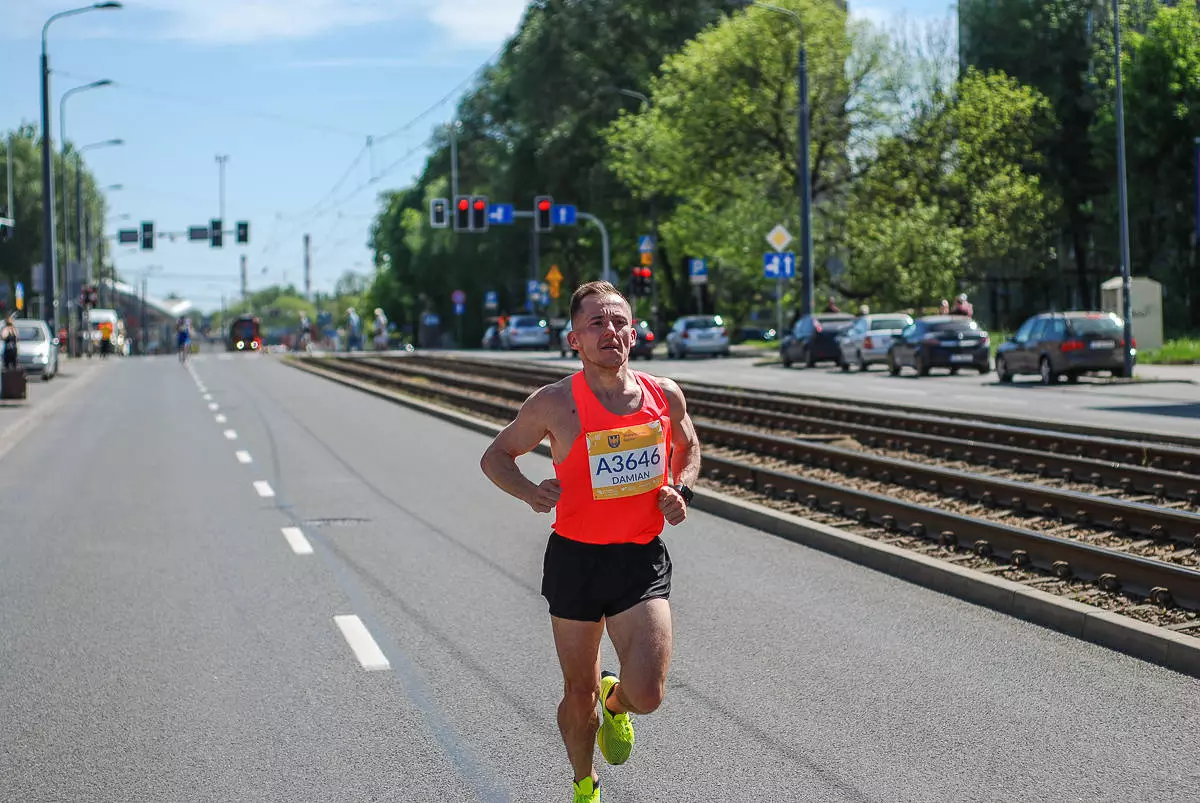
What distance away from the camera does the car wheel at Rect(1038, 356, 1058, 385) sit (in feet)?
101

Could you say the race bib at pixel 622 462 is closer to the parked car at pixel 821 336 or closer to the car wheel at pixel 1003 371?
the car wheel at pixel 1003 371

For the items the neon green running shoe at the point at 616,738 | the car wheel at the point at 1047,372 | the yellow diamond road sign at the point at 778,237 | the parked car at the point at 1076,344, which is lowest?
the neon green running shoe at the point at 616,738

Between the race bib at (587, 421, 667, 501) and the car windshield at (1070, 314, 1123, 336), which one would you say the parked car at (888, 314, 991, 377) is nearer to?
the car windshield at (1070, 314, 1123, 336)

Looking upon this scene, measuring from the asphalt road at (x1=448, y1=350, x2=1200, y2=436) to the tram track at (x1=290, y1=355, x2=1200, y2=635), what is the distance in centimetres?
329

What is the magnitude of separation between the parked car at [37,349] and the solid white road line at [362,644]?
33.7 metres

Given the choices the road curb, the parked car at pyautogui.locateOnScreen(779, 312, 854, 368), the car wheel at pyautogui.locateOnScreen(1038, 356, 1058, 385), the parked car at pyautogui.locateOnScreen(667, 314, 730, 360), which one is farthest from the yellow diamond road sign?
the road curb

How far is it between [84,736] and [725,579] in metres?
4.36

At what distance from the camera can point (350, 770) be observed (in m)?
5.41

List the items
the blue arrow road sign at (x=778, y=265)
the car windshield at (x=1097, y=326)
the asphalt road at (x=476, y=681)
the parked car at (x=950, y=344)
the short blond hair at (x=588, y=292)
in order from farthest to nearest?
1. the blue arrow road sign at (x=778, y=265)
2. the parked car at (x=950, y=344)
3. the car windshield at (x=1097, y=326)
4. the asphalt road at (x=476, y=681)
5. the short blond hair at (x=588, y=292)

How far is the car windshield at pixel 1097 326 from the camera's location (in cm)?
3009

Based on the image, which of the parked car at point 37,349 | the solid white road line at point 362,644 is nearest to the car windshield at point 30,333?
the parked car at point 37,349

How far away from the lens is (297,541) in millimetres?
11391

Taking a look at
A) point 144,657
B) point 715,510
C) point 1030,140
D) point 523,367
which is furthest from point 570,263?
point 144,657

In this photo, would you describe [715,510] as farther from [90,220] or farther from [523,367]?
[90,220]
